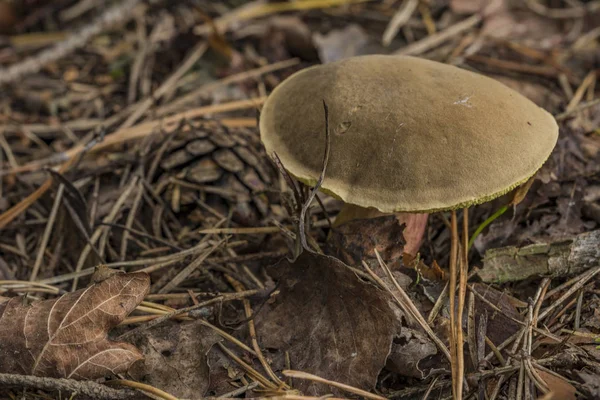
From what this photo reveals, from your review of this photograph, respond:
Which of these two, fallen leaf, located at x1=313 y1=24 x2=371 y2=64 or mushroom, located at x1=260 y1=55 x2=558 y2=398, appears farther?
fallen leaf, located at x1=313 y1=24 x2=371 y2=64

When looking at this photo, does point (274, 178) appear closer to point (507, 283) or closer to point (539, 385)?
point (507, 283)

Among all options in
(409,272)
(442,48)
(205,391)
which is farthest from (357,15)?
(205,391)

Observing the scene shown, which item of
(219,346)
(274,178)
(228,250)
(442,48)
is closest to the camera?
(219,346)

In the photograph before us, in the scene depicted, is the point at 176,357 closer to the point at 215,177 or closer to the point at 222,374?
the point at 222,374

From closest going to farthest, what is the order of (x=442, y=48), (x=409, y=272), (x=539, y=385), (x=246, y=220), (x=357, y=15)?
(x=539, y=385) < (x=409, y=272) < (x=246, y=220) < (x=442, y=48) < (x=357, y=15)

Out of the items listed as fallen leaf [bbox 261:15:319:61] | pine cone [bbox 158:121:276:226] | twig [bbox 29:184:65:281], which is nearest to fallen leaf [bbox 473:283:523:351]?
pine cone [bbox 158:121:276:226]

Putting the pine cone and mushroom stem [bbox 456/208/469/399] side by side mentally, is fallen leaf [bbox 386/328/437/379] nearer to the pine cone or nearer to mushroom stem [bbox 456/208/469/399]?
mushroom stem [bbox 456/208/469/399]
